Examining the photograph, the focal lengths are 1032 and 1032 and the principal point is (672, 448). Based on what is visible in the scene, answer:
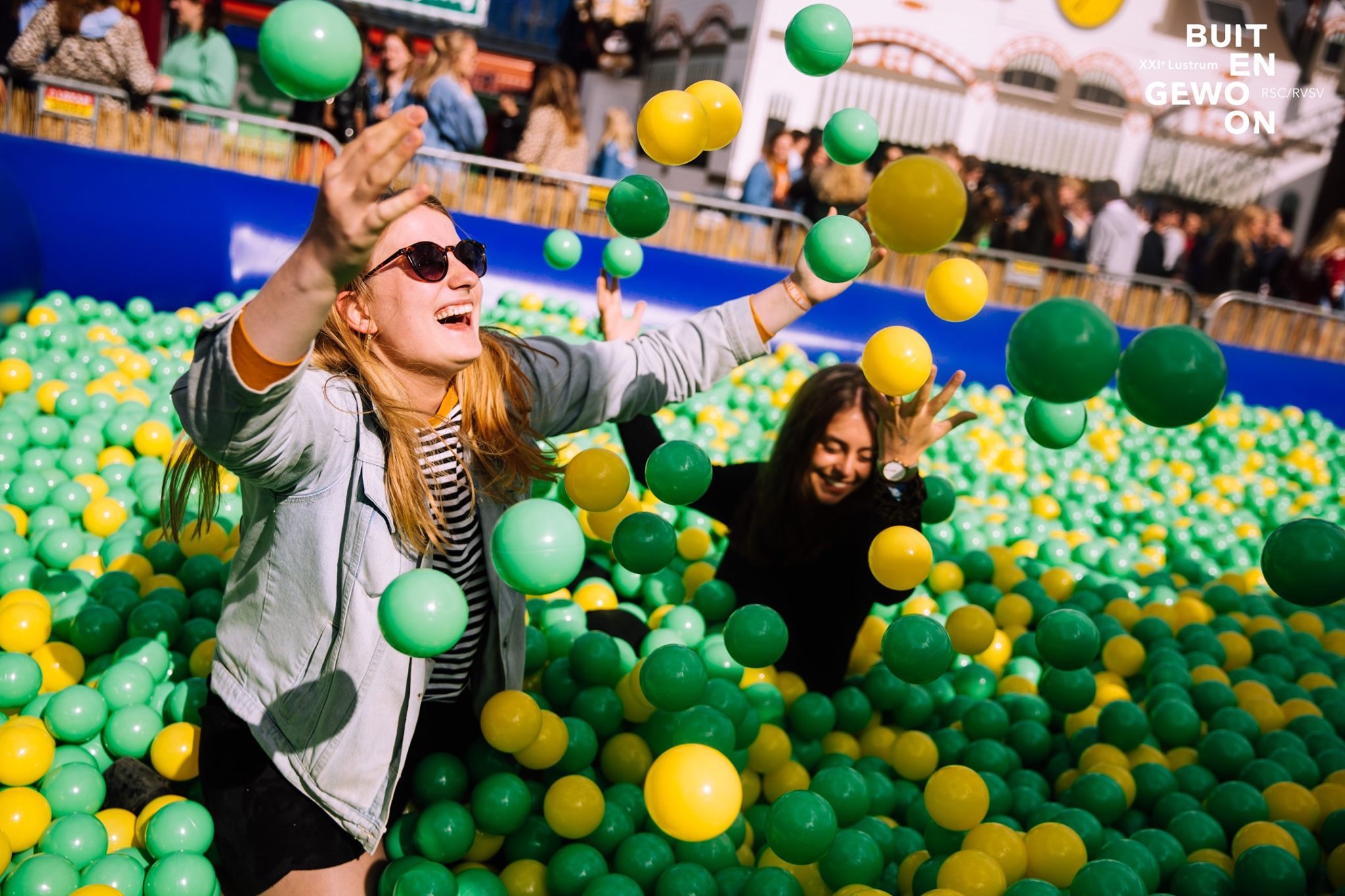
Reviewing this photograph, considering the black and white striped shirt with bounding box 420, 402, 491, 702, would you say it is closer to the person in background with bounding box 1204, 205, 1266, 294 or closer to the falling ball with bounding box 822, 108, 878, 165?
the falling ball with bounding box 822, 108, 878, 165

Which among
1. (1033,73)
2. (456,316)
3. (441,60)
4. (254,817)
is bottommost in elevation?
(254,817)

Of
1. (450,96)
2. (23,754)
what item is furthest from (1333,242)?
(23,754)

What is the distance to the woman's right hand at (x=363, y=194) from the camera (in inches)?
47.1

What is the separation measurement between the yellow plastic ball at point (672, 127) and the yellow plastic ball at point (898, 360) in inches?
19.1

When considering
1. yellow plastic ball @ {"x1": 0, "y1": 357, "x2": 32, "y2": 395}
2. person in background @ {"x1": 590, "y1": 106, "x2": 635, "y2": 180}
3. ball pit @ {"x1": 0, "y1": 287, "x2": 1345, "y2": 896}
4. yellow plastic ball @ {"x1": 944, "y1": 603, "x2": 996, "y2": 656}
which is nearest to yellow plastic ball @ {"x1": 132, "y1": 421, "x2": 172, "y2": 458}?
ball pit @ {"x1": 0, "y1": 287, "x2": 1345, "y2": 896}

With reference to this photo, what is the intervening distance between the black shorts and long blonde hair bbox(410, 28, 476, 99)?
5623 millimetres

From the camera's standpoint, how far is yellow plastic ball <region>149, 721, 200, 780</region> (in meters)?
2.33

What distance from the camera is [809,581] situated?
286cm

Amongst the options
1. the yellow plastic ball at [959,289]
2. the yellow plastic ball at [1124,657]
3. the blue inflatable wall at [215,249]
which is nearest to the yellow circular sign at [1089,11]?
the blue inflatable wall at [215,249]

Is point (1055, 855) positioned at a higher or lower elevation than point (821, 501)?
lower

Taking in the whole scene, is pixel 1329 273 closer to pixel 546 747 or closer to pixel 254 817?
pixel 546 747

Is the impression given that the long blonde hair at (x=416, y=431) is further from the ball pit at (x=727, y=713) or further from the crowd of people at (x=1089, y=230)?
the crowd of people at (x=1089, y=230)

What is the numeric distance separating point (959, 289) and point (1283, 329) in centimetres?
804

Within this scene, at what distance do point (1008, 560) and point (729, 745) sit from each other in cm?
198
